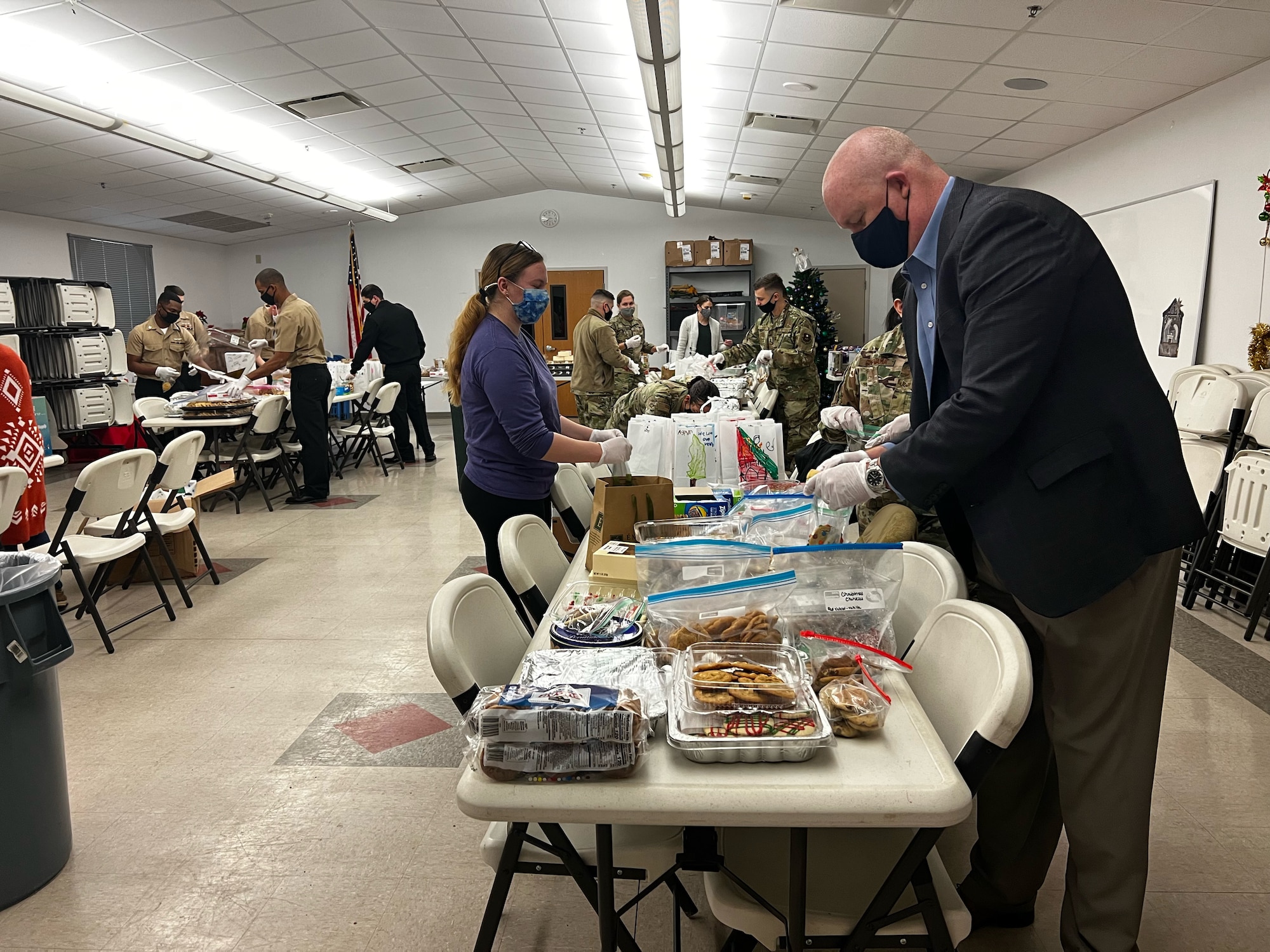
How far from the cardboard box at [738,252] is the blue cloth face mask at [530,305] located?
10494 mm

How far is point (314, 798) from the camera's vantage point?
8.52ft

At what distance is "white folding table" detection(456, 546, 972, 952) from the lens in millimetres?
1150

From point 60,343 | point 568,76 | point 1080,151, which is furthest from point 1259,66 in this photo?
point 60,343

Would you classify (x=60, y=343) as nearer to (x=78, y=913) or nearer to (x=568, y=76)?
(x=568, y=76)

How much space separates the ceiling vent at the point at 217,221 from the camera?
11.6 metres

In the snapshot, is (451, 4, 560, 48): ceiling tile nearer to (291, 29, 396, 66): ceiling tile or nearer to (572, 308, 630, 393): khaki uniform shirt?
(291, 29, 396, 66): ceiling tile

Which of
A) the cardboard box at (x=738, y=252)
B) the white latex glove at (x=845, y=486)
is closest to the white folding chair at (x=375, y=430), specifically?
the cardboard box at (x=738, y=252)

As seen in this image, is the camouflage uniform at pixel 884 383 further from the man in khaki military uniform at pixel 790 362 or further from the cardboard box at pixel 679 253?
the cardboard box at pixel 679 253

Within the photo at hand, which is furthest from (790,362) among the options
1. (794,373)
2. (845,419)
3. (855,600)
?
(855,600)

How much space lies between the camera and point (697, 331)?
432 inches

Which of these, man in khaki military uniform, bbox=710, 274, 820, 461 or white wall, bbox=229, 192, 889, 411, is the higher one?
white wall, bbox=229, 192, 889, 411

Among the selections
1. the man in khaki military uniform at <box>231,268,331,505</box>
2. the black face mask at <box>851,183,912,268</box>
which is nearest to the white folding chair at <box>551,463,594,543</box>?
the black face mask at <box>851,183,912,268</box>

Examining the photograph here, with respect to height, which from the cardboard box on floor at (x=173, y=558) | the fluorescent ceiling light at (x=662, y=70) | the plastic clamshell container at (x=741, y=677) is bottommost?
the cardboard box on floor at (x=173, y=558)

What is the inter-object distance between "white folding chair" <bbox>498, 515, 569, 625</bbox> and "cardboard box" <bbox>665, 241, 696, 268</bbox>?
11014 millimetres
